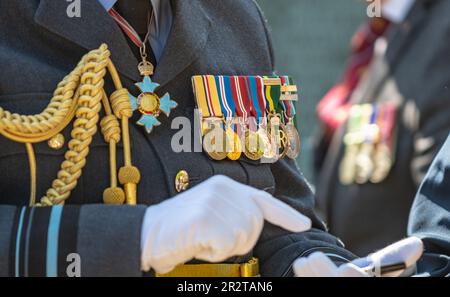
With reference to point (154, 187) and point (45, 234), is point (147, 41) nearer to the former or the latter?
point (154, 187)

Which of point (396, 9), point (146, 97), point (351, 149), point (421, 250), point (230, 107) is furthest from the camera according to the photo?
point (396, 9)

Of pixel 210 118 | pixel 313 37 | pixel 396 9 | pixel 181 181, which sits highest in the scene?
pixel 313 37

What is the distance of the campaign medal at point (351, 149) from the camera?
144 inches

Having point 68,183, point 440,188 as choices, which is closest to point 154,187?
point 68,183

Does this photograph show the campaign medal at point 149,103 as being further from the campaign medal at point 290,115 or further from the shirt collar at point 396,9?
the shirt collar at point 396,9

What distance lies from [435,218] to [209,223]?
1.93ft

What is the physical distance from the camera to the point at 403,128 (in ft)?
11.5

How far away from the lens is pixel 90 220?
1595 millimetres

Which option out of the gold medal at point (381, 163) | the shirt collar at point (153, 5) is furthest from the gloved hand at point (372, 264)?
the gold medal at point (381, 163)

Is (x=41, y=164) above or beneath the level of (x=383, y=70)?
beneath

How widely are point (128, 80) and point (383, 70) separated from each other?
208 cm

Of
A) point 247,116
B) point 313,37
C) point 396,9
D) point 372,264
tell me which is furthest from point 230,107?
point 313,37

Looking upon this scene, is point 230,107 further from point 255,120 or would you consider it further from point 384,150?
point 384,150

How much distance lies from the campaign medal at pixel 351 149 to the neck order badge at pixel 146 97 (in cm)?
187
